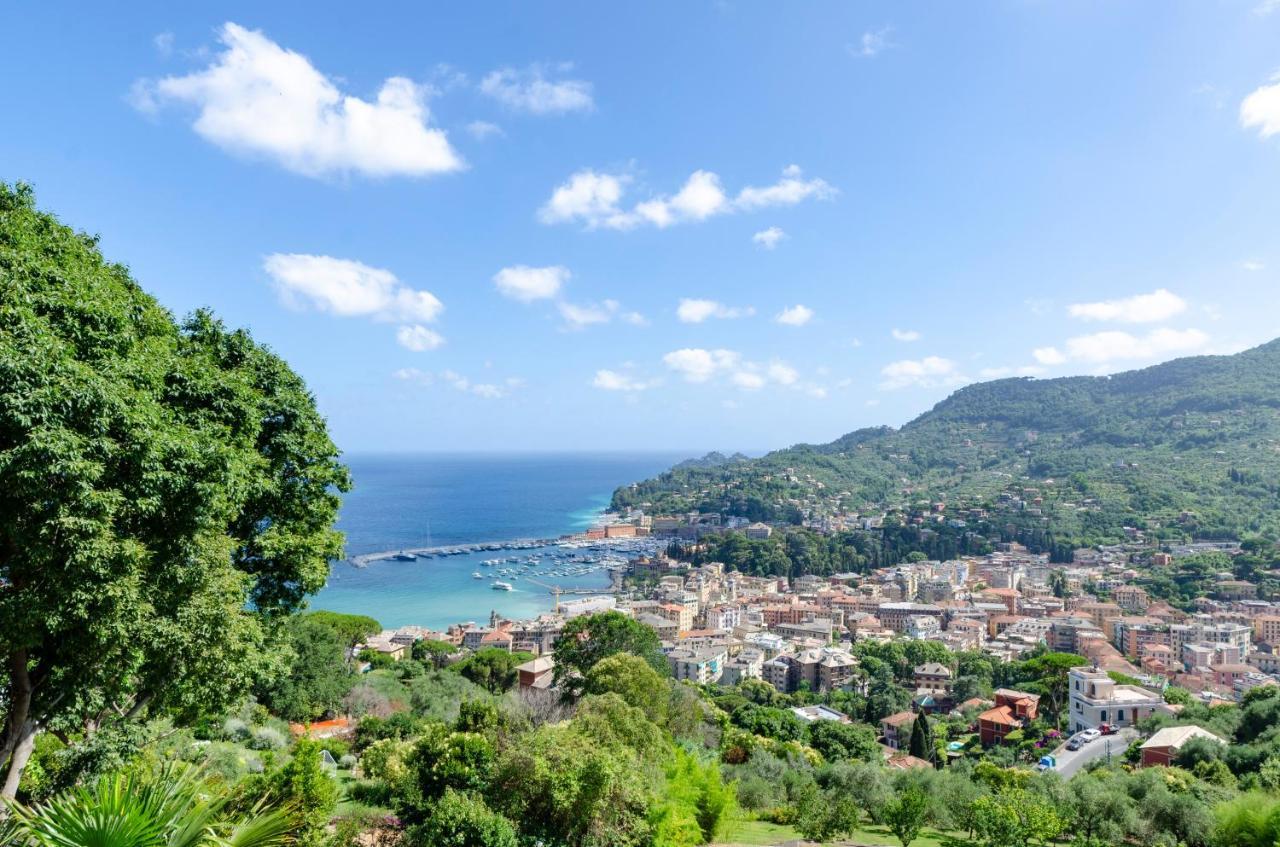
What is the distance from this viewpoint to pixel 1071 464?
327ft

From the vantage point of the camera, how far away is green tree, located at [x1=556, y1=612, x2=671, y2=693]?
51.5 feet

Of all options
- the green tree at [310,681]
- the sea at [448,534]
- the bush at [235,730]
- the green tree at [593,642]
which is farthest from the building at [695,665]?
the bush at [235,730]

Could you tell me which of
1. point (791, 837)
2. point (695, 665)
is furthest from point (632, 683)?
point (695, 665)

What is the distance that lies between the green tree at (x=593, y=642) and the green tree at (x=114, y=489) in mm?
10071

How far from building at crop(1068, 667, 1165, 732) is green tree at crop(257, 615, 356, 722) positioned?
77.0 ft

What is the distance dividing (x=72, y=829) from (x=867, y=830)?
36.9 ft

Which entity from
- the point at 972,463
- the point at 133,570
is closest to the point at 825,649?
the point at 133,570

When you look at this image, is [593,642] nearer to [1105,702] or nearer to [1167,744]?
[1167,744]

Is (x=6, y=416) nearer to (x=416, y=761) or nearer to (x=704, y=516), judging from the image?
(x=416, y=761)

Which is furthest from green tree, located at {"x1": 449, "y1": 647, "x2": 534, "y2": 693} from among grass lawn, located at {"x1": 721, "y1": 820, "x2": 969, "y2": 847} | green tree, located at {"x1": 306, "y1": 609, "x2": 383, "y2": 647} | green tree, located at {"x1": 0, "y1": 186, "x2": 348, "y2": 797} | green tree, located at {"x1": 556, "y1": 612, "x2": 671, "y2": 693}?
green tree, located at {"x1": 0, "y1": 186, "x2": 348, "y2": 797}

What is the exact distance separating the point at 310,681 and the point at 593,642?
20.3 feet

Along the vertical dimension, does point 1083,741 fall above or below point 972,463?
below

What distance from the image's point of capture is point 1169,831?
948cm

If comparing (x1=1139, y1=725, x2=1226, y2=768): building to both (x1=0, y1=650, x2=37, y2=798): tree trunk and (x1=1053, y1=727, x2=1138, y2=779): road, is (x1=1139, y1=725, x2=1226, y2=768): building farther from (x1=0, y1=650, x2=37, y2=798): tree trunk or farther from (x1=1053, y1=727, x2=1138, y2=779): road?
(x1=0, y1=650, x2=37, y2=798): tree trunk
